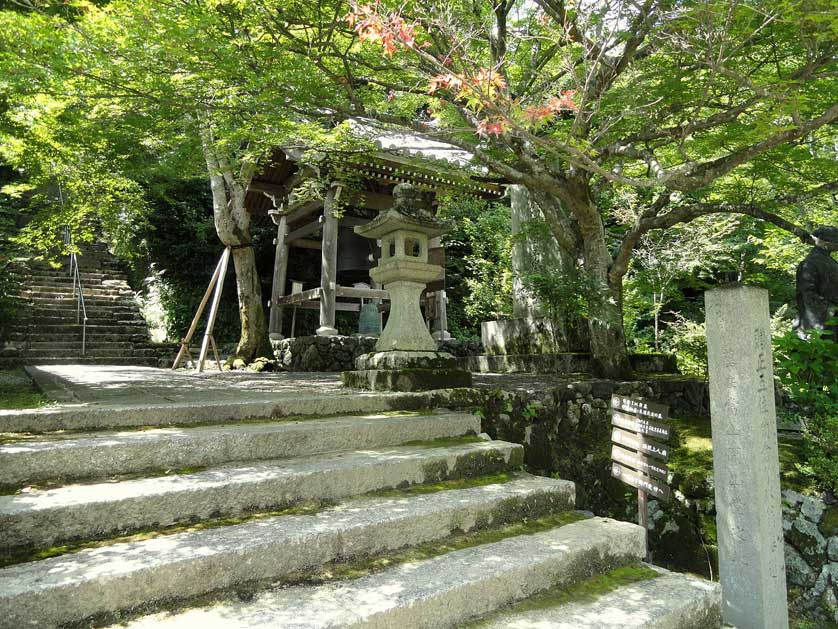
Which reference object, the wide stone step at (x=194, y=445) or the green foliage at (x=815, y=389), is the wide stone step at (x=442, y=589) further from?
the green foliage at (x=815, y=389)

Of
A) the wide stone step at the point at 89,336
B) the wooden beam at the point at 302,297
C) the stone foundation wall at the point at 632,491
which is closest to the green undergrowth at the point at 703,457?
the stone foundation wall at the point at 632,491

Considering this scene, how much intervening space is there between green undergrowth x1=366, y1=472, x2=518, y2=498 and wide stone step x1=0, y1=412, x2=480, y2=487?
1.69ft

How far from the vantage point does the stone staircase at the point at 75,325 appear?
11.2m

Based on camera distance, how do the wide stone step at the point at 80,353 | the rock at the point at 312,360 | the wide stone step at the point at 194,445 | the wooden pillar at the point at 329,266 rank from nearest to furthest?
the wide stone step at the point at 194,445
the rock at the point at 312,360
the wooden pillar at the point at 329,266
the wide stone step at the point at 80,353

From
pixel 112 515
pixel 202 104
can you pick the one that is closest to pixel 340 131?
pixel 202 104

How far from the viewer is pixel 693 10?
13.2 ft

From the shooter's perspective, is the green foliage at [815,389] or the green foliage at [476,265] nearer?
the green foliage at [815,389]

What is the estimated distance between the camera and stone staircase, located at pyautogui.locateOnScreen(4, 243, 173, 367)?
1124 centimetres

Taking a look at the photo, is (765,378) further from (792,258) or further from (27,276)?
(27,276)

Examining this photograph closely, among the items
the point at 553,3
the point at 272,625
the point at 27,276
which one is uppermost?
the point at 553,3

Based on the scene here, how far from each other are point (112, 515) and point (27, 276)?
15.2 m

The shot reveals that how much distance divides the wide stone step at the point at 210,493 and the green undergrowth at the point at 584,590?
988 millimetres

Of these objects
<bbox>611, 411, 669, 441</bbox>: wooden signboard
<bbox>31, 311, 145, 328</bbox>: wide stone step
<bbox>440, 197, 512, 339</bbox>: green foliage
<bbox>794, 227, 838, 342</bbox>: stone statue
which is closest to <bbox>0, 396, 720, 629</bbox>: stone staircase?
<bbox>611, 411, 669, 441</bbox>: wooden signboard

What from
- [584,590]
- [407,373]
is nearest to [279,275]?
[407,373]
